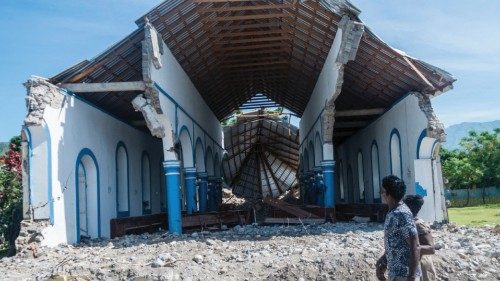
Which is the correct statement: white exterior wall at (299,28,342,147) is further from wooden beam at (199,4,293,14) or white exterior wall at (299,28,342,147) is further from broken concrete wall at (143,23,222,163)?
broken concrete wall at (143,23,222,163)

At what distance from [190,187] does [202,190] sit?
9.32 feet

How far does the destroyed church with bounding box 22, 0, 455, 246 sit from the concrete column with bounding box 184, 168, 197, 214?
53 mm

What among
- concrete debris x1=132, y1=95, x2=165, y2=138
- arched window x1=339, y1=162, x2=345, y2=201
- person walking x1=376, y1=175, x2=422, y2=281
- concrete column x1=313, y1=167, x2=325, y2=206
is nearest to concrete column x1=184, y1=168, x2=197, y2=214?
concrete column x1=313, y1=167, x2=325, y2=206

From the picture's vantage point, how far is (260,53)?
72.3ft

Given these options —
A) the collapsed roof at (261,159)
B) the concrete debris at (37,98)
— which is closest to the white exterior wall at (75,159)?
the concrete debris at (37,98)

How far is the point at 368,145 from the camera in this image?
81.7ft

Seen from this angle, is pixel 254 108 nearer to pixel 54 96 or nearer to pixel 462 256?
pixel 54 96

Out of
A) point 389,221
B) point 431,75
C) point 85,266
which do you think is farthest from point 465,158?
point 389,221

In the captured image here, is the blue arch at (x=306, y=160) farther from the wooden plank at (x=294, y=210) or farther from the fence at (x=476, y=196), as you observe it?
the fence at (x=476, y=196)

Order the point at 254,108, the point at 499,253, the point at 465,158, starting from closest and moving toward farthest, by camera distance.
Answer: the point at 499,253, the point at 254,108, the point at 465,158

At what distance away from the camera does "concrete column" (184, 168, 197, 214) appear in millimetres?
20828

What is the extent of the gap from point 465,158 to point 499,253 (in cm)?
3415

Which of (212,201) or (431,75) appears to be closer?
(431,75)

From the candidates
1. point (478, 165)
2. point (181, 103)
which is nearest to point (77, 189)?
point (181, 103)
